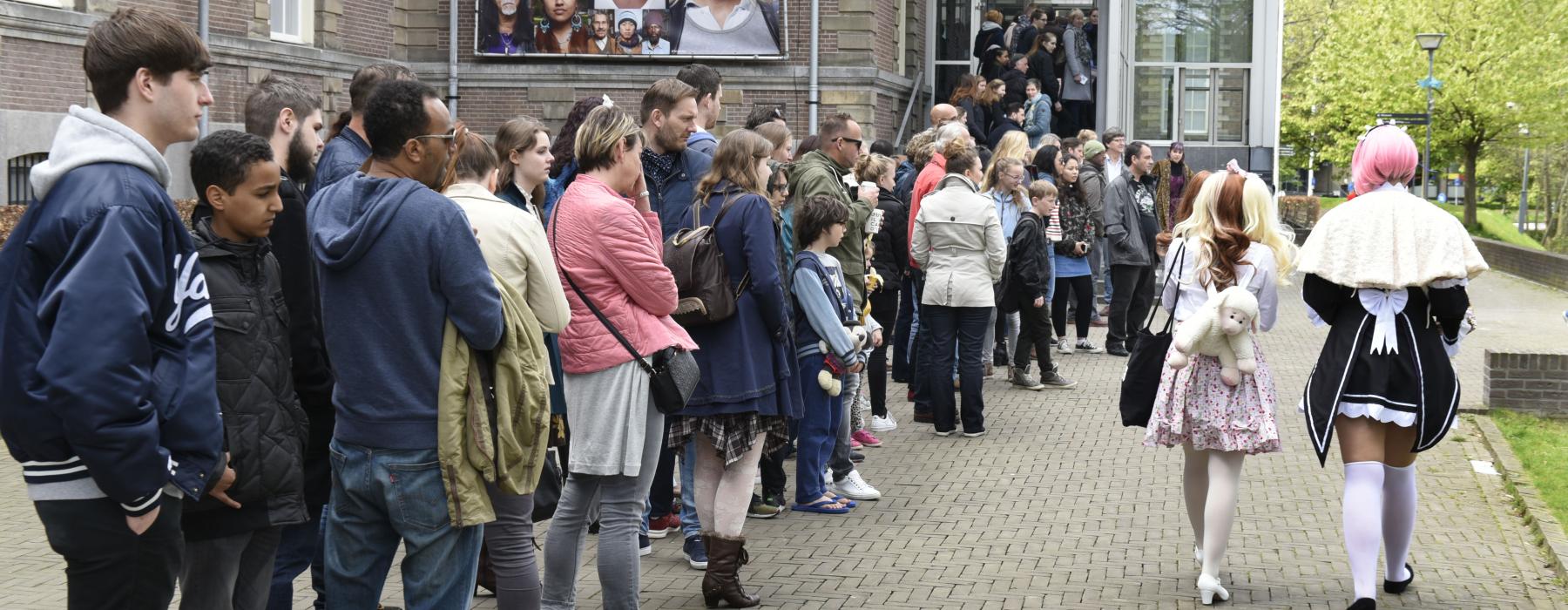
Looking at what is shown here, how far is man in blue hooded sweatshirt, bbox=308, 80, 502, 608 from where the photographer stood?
394cm

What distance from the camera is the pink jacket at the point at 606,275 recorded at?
536cm

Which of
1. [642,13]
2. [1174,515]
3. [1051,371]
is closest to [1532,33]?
[642,13]

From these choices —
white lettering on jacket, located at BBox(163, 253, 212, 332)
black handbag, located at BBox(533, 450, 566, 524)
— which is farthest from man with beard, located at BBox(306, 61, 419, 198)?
white lettering on jacket, located at BBox(163, 253, 212, 332)

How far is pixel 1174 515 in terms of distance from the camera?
26.6 feet

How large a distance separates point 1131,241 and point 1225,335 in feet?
25.9

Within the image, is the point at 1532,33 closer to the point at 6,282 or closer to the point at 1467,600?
the point at 1467,600

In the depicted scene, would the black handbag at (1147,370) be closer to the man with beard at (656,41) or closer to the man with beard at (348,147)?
the man with beard at (348,147)

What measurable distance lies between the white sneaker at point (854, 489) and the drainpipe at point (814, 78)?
16.9m

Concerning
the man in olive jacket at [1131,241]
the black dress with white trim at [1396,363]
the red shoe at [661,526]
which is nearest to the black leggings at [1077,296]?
the man in olive jacket at [1131,241]

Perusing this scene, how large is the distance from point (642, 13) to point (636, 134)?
66.9ft

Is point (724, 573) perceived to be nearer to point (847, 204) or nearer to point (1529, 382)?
point (847, 204)

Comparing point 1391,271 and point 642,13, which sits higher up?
point 642,13

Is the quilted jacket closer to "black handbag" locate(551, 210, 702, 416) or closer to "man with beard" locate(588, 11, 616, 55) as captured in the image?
"black handbag" locate(551, 210, 702, 416)

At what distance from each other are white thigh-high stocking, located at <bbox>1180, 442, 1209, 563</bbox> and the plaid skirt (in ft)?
5.96
